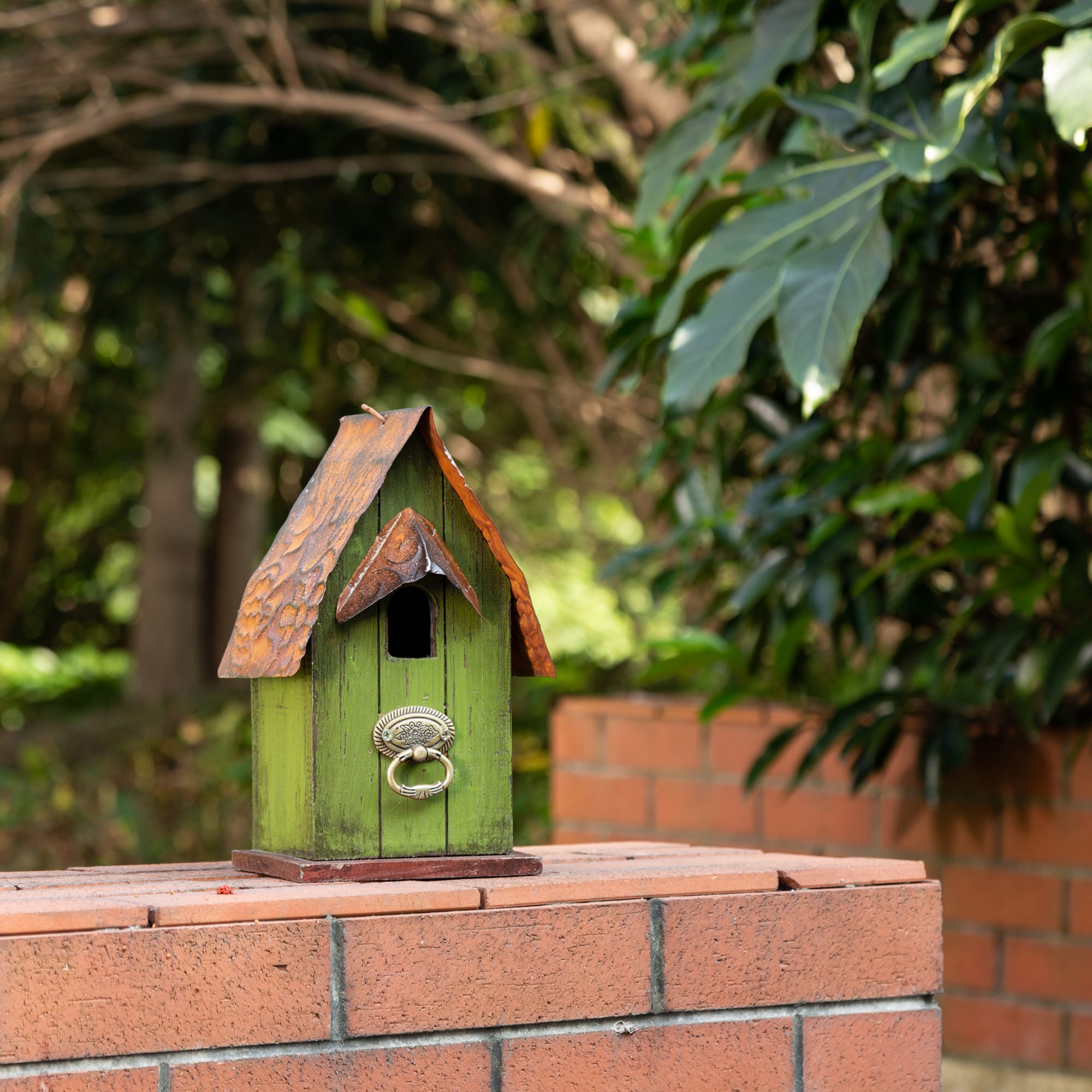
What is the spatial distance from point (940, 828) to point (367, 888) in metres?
2.54

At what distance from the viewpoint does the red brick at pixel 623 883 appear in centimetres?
158

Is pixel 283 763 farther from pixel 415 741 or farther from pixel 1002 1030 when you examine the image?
pixel 1002 1030

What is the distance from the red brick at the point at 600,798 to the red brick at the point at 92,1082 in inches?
121

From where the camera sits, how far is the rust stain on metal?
163 centimetres

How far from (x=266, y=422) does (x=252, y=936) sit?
28.1 feet

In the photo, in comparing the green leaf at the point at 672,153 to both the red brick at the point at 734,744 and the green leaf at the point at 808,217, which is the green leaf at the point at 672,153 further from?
the red brick at the point at 734,744

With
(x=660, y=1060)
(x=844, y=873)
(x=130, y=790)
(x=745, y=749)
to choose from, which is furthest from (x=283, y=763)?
(x=130, y=790)

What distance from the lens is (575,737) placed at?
4625mm

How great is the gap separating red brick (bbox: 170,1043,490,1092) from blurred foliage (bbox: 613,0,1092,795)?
0.99 m

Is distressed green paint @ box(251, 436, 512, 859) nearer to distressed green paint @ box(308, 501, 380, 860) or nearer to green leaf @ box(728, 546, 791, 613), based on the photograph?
distressed green paint @ box(308, 501, 380, 860)

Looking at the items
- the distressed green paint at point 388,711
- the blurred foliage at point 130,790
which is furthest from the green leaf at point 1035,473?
the blurred foliage at point 130,790

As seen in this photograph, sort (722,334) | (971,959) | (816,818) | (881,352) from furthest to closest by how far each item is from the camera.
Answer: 1. (816,818)
2. (971,959)
3. (881,352)
4. (722,334)

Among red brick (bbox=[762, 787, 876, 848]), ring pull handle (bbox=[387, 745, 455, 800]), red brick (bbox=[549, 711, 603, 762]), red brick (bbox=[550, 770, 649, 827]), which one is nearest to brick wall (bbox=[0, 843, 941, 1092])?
ring pull handle (bbox=[387, 745, 455, 800])

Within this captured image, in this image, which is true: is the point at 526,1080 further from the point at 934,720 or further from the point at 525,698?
the point at 525,698
